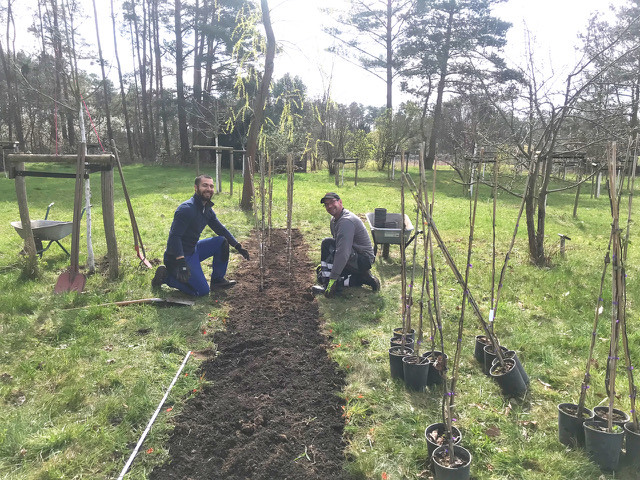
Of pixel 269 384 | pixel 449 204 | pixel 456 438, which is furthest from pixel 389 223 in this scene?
pixel 449 204

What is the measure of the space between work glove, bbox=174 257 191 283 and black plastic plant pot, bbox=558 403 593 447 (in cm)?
364

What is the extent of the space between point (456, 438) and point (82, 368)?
2.78 m

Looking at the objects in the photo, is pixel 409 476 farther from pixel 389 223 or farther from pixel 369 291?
pixel 389 223

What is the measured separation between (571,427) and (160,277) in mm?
4257

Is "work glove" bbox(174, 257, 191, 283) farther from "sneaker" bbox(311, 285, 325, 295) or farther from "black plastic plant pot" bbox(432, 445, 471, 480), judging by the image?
"black plastic plant pot" bbox(432, 445, 471, 480)

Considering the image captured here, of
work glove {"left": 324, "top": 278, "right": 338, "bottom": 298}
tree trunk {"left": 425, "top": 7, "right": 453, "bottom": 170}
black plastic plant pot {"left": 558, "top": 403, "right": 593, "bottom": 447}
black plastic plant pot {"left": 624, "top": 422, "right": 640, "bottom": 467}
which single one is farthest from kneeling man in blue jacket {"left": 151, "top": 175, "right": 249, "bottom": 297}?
tree trunk {"left": 425, "top": 7, "right": 453, "bottom": 170}

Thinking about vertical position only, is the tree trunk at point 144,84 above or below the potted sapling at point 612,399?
above

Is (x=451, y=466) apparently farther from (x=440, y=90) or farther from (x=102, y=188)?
(x=440, y=90)

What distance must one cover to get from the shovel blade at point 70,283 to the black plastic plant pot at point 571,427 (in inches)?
188

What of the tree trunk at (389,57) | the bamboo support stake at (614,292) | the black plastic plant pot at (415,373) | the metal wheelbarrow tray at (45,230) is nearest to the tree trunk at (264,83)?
the metal wheelbarrow tray at (45,230)

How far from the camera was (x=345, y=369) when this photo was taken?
3.31 meters

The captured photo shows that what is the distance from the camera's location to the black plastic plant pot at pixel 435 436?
7.55ft

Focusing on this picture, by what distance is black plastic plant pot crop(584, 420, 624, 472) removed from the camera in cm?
220

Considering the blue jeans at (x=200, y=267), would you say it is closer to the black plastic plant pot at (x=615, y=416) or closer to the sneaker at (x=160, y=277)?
the sneaker at (x=160, y=277)
